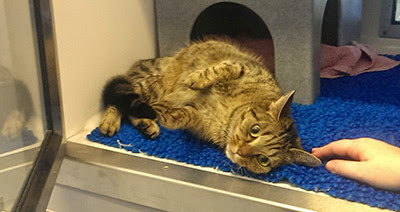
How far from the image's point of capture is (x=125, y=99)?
1581mm

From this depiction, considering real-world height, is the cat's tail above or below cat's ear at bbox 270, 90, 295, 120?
below

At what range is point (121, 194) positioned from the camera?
129 centimetres

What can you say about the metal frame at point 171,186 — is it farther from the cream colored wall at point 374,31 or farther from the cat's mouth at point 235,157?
the cream colored wall at point 374,31

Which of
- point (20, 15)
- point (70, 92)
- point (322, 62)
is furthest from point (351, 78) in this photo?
point (20, 15)

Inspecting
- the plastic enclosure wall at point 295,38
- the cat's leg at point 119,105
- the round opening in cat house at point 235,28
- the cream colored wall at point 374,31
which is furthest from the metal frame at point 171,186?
the cream colored wall at point 374,31

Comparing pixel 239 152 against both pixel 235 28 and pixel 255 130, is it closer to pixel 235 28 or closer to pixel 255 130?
pixel 255 130

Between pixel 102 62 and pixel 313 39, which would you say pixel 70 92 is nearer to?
pixel 102 62

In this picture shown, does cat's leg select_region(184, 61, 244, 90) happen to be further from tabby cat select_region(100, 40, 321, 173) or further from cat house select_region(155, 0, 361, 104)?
cat house select_region(155, 0, 361, 104)

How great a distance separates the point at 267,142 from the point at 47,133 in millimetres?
704

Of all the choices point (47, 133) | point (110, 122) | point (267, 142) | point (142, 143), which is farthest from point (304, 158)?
point (47, 133)

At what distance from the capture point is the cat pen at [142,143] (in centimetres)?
113

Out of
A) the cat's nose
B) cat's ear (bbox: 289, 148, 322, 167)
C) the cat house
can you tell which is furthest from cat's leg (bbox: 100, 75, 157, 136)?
cat's ear (bbox: 289, 148, 322, 167)

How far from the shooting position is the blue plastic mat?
1096 millimetres

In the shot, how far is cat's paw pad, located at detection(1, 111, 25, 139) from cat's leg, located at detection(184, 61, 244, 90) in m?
0.52
